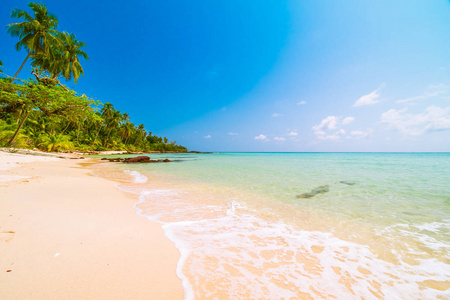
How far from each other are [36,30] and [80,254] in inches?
1101

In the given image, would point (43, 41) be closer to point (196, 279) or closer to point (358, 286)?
point (196, 279)

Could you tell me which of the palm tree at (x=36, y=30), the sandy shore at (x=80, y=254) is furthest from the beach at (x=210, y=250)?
the palm tree at (x=36, y=30)

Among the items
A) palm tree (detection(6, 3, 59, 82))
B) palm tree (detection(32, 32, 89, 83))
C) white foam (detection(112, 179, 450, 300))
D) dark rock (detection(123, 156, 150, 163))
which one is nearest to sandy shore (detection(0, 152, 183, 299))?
white foam (detection(112, 179, 450, 300))

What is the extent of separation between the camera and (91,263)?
1.93 meters

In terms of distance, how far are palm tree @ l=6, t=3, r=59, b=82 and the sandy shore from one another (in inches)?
947

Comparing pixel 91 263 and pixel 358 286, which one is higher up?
pixel 91 263

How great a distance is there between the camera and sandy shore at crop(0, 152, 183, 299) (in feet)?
5.06

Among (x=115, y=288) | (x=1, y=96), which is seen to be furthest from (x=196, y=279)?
(x=1, y=96)

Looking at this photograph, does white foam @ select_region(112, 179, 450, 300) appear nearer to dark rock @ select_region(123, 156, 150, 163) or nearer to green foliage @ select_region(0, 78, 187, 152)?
green foliage @ select_region(0, 78, 187, 152)

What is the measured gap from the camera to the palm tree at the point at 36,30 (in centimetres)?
1745

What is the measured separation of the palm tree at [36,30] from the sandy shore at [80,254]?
24049 millimetres

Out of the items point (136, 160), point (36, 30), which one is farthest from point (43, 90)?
point (36, 30)

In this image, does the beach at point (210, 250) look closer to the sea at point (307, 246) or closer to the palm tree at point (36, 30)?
the sea at point (307, 246)

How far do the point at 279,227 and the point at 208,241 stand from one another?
1616 millimetres
